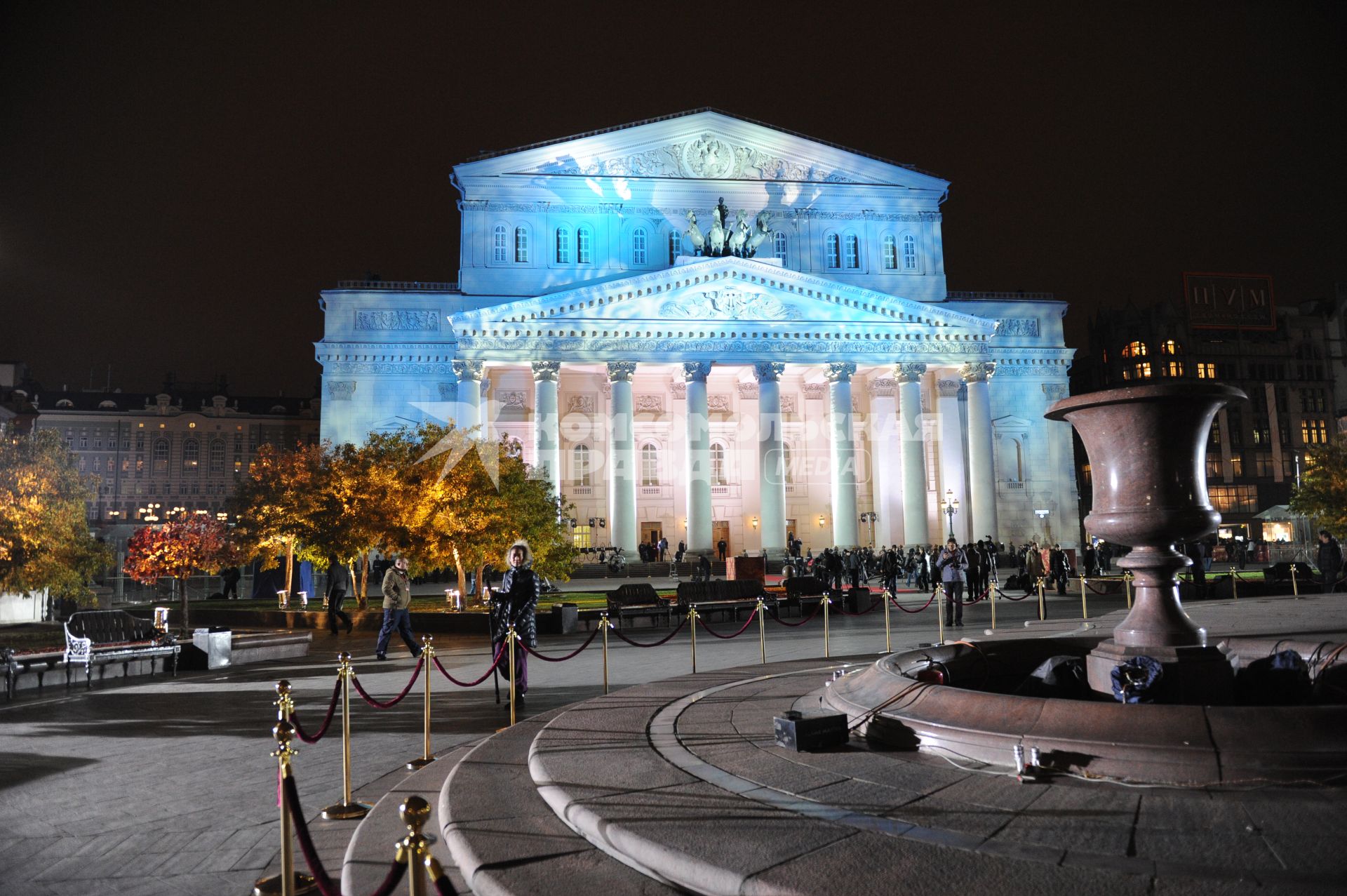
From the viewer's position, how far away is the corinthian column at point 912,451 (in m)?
46.9

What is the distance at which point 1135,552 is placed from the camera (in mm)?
7812

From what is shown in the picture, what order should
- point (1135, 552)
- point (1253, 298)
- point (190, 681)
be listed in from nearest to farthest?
1. point (1135, 552)
2. point (190, 681)
3. point (1253, 298)

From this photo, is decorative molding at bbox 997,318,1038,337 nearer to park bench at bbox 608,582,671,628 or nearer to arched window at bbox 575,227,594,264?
arched window at bbox 575,227,594,264

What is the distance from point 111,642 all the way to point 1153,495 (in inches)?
628

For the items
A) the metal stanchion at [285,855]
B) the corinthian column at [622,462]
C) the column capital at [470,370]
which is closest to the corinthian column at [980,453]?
the corinthian column at [622,462]

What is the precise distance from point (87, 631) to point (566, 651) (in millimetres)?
8066

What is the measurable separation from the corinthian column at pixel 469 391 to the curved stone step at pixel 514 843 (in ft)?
129

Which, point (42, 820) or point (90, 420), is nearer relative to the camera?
point (42, 820)

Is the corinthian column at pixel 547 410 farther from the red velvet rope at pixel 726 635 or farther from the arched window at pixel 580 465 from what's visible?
the red velvet rope at pixel 726 635

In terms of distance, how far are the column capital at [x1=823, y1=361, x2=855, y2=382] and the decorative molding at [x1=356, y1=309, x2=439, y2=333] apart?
22.4 meters

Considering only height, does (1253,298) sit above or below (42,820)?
above

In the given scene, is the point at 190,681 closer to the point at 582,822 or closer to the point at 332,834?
the point at 332,834

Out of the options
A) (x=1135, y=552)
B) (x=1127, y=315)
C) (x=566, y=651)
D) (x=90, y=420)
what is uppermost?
(x=1127, y=315)

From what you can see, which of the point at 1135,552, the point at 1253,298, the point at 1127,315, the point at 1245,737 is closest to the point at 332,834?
the point at 1245,737
